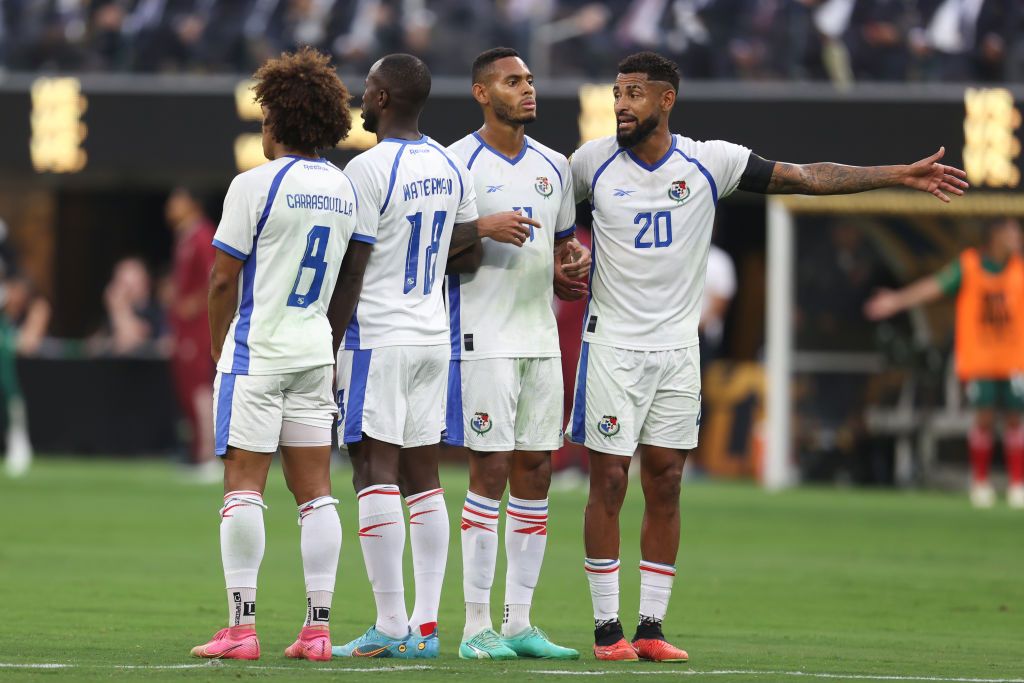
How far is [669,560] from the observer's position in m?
7.91

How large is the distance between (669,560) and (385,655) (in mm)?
1266

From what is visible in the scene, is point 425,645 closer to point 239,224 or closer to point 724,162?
point 239,224

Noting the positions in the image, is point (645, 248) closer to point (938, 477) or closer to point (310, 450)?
point (310, 450)

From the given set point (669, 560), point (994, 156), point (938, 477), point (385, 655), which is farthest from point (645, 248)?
point (938, 477)

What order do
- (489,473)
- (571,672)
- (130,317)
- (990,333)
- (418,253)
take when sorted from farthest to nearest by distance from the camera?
(130,317)
(990,333)
(489,473)
(418,253)
(571,672)

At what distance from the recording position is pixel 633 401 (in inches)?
309

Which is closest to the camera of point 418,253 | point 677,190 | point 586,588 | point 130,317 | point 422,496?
point 418,253

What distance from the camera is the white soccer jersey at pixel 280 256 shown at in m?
7.13

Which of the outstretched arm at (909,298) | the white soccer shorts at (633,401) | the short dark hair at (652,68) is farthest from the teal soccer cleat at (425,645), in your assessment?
the outstretched arm at (909,298)

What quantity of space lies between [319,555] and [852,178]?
2.64 m

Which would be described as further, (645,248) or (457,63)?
(457,63)

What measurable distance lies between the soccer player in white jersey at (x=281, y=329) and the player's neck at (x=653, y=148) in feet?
4.17

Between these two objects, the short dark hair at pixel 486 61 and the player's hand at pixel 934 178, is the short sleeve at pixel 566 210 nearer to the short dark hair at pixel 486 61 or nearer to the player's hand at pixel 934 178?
the short dark hair at pixel 486 61

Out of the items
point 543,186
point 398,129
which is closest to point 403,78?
point 398,129
